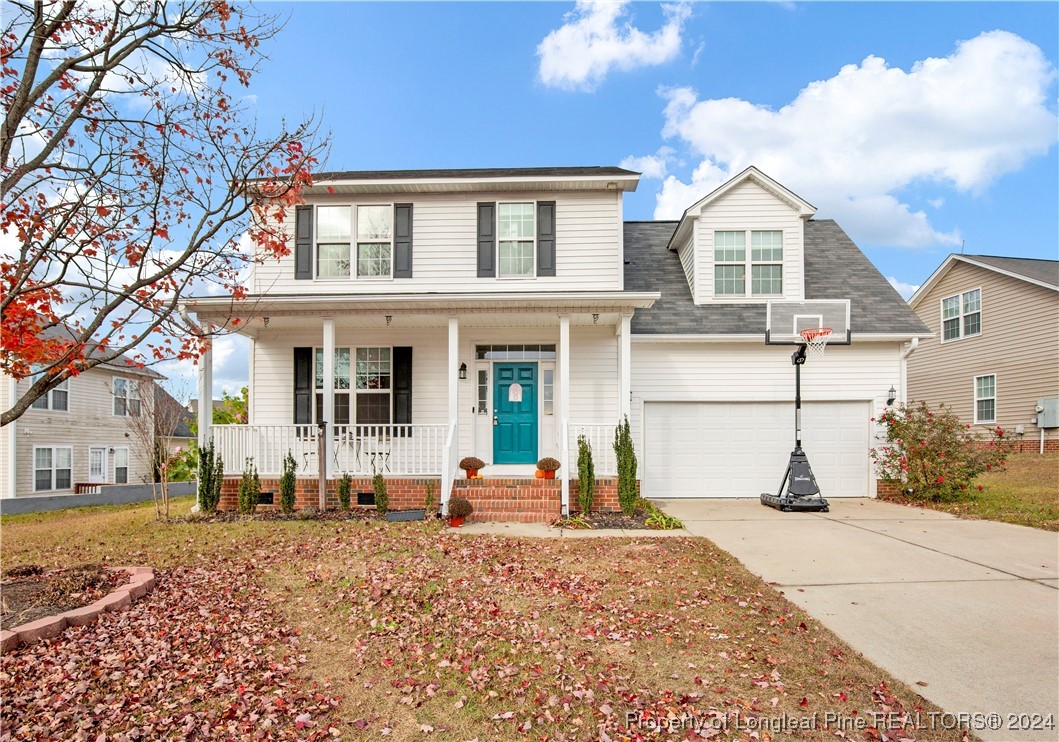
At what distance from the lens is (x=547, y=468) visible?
9422 mm

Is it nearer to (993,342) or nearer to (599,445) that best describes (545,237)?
(599,445)

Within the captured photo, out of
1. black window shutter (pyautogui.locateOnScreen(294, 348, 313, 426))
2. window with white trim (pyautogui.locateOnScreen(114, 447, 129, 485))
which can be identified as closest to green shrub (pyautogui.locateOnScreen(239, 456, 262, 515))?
black window shutter (pyautogui.locateOnScreen(294, 348, 313, 426))

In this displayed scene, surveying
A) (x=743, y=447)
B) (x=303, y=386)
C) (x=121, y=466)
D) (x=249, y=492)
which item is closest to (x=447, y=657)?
(x=249, y=492)

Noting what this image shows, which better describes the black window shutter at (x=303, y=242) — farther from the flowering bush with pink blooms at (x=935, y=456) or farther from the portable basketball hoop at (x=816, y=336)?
the flowering bush with pink blooms at (x=935, y=456)

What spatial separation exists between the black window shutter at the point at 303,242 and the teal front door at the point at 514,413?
13.4 feet

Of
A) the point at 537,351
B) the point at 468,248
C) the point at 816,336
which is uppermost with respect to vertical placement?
the point at 468,248

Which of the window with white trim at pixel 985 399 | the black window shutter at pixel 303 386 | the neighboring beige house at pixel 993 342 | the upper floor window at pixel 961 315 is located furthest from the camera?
the upper floor window at pixel 961 315

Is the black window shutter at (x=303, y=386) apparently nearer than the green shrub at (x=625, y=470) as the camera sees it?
No

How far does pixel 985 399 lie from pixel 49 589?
23076 mm

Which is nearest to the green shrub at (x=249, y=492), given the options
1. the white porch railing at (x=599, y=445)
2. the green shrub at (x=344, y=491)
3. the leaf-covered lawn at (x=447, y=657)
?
the green shrub at (x=344, y=491)

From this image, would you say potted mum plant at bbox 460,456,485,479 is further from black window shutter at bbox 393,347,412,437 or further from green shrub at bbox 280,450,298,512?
green shrub at bbox 280,450,298,512

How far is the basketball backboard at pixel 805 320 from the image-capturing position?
10.4m

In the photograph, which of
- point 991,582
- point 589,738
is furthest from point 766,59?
point 589,738

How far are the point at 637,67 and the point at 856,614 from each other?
10.8 metres
